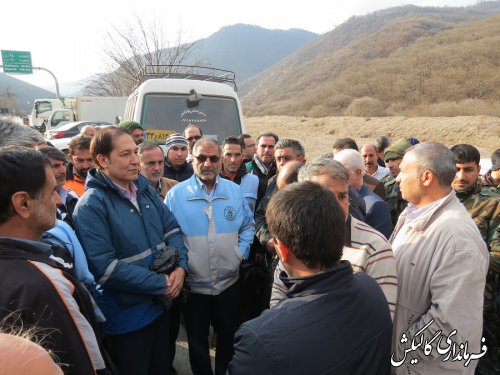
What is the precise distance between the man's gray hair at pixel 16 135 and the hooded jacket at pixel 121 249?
0.38 m

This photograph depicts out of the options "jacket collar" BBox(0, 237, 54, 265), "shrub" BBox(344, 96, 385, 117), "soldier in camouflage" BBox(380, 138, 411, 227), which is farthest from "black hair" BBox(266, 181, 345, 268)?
"shrub" BBox(344, 96, 385, 117)

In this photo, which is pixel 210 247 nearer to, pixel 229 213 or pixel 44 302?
pixel 229 213

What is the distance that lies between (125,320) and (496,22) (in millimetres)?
63161

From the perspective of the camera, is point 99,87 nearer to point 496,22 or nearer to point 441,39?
point 441,39

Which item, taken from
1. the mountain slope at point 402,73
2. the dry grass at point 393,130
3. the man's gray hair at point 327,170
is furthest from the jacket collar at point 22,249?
the mountain slope at point 402,73

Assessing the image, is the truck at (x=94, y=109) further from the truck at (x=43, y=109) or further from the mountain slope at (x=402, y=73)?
the mountain slope at (x=402, y=73)

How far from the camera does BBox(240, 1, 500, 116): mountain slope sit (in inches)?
1446

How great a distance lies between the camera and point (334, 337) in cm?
120

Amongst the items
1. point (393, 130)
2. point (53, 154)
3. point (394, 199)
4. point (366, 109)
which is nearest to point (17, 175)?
point (53, 154)

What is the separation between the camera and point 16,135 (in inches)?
82.1

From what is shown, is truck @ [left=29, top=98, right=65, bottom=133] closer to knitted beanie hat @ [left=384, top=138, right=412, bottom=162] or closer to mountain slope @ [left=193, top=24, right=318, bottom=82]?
knitted beanie hat @ [left=384, top=138, right=412, bottom=162]

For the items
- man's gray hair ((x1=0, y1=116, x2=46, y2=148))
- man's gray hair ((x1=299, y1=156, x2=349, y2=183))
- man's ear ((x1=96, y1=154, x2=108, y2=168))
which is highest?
man's gray hair ((x1=0, y1=116, x2=46, y2=148))

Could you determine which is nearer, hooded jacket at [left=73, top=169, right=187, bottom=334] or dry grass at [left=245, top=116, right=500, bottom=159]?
hooded jacket at [left=73, top=169, right=187, bottom=334]

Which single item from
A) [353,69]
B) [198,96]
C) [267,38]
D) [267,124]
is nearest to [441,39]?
[353,69]
